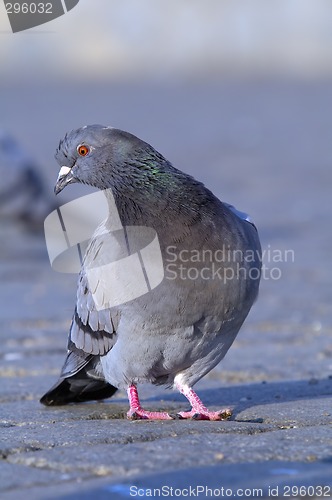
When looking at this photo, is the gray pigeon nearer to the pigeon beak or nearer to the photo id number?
the pigeon beak

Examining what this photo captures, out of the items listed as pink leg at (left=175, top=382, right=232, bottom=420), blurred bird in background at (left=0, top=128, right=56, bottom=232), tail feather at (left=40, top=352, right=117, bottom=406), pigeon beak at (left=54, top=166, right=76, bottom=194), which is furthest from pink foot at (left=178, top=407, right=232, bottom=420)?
blurred bird in background at (left=0, top=128, right=56, bottom=232)

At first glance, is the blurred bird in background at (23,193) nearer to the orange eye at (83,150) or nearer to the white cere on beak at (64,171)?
the white cere on beak at (64,171)

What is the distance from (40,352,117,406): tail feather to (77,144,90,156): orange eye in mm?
980

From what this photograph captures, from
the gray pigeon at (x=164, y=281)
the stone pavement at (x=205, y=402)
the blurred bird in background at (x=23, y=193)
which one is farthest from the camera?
the blurred bird in background at (x=23, y=193)

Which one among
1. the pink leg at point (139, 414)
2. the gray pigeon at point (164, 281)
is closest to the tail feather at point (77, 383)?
the gray pigeon at point (164, 281)

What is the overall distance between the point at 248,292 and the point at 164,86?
107 ft

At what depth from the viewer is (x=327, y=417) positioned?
432cm

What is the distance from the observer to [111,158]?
4.89 m

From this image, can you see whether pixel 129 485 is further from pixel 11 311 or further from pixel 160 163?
pixel 11 311

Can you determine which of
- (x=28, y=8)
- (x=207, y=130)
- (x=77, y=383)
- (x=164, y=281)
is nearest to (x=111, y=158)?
(x=164, y=281)

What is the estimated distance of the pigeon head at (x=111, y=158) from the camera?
4.81 m

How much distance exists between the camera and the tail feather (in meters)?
5.12

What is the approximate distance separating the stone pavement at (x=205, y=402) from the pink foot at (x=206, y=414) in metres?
0.08

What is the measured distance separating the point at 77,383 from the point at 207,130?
2051 centimetres
